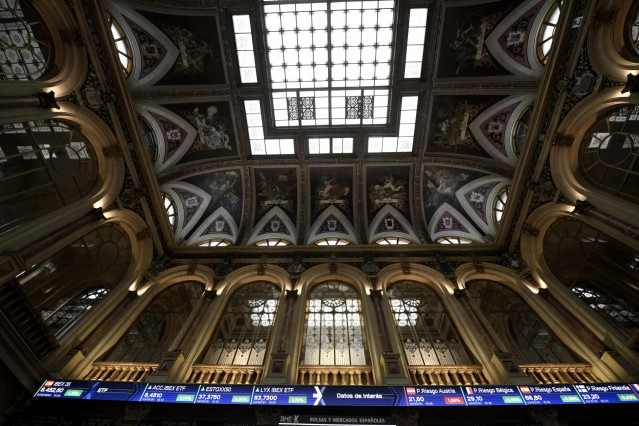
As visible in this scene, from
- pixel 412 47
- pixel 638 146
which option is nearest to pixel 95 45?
pixel 412 47

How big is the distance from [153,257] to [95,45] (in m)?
8.08

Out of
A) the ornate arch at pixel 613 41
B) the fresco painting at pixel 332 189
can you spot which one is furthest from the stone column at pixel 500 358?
the fresco painting at pixel 332 189

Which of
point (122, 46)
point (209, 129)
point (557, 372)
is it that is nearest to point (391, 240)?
point (557, 372)

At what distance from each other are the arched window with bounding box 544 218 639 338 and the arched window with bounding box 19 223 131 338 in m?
16.7

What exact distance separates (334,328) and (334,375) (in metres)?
2.14

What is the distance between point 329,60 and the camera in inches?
535

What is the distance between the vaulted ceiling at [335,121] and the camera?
1233 cm

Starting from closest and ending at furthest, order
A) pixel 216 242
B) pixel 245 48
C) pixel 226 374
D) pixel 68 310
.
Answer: pixel 226 374 < pixel 68 310 < pixel 245 48 < pixel 216 242

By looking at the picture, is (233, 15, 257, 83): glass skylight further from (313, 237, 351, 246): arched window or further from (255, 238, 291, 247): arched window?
(313, 237, 351, 246): arched window

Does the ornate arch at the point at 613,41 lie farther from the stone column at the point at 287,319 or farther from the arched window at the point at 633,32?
the stone column at the point at 287,319

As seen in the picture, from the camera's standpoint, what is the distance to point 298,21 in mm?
12781

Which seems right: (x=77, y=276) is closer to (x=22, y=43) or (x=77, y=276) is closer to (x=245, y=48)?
(x=22, y=43)

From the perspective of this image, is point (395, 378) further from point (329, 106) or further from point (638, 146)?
point (329, 106)

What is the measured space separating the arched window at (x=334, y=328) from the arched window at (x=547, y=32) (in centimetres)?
1159
